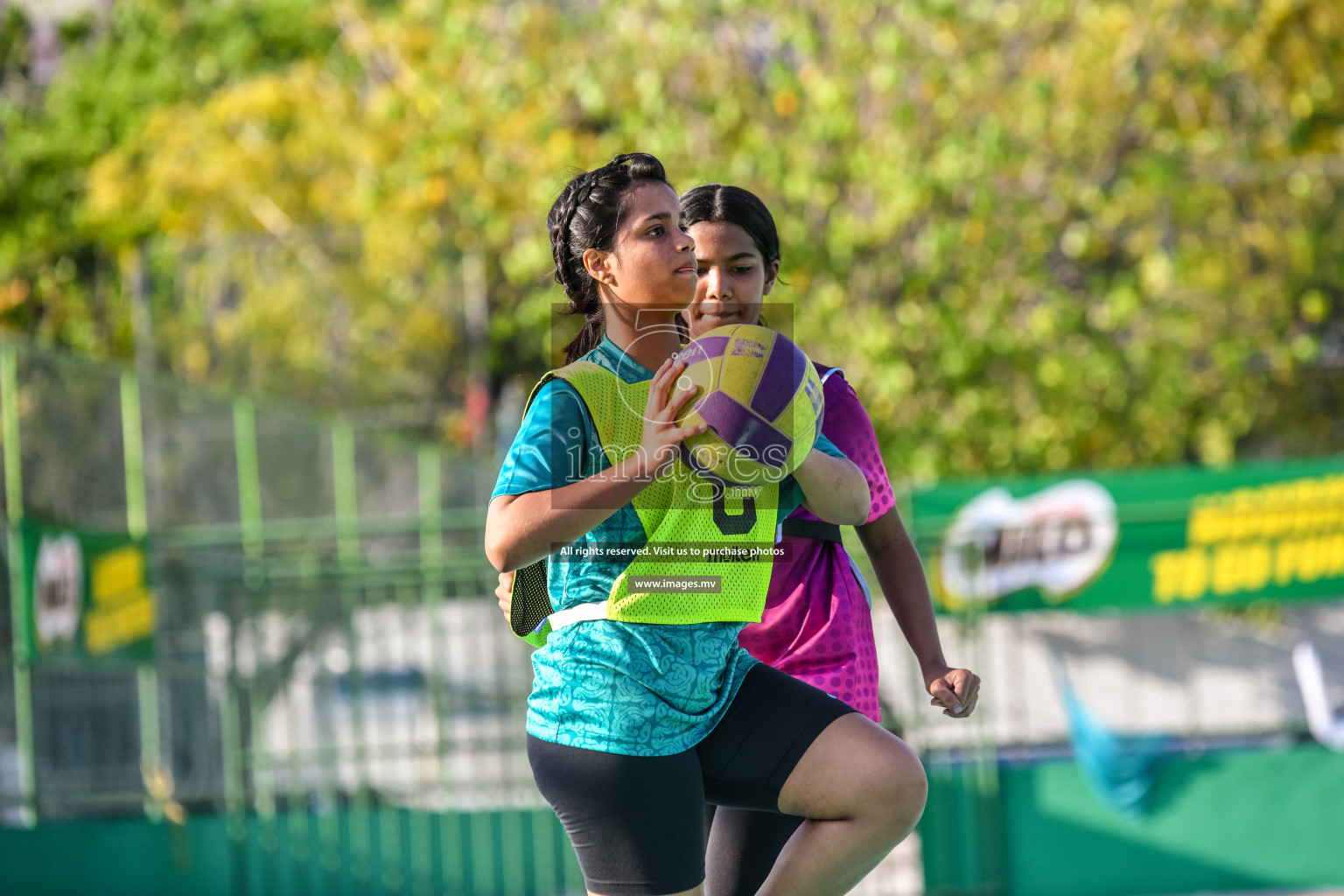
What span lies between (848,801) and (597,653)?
44 cm

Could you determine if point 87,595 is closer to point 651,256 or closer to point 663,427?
point 651,256

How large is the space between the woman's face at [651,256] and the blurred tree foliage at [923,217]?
8634 millimetres

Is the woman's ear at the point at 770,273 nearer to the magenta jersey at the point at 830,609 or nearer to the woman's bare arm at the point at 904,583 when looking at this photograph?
the magenta jersey at the point at 830,609

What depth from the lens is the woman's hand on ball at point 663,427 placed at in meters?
2.12

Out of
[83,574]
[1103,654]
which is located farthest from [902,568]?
[1103,654]

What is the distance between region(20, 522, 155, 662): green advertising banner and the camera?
6.71 metres

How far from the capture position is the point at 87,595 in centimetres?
713

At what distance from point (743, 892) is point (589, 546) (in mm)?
885

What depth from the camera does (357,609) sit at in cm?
838

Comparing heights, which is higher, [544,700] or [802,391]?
[802,391]

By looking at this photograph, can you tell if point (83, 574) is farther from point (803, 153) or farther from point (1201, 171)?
point (1201, 171)

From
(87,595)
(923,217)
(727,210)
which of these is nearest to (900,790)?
(727,210)

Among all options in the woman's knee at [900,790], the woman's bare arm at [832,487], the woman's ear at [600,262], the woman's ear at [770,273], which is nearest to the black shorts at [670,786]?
the woman's knee at [900,790]

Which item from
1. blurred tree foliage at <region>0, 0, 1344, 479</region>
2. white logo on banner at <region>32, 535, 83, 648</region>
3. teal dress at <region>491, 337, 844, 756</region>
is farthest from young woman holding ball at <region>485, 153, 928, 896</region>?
blurred tree foliage at <region>0, 0, 1344, 479</region>
